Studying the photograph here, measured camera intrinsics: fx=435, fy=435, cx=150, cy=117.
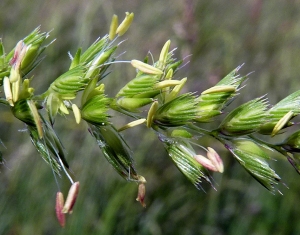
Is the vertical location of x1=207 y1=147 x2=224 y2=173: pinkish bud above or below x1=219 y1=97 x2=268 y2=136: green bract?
below

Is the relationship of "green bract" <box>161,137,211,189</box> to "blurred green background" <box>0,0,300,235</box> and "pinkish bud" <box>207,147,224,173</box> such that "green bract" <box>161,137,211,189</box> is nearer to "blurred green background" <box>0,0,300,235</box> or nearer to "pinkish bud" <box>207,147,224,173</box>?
"pinkish bud" <box>207,147,224,173</box>

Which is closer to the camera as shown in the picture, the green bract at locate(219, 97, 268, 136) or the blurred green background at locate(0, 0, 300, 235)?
the green bract at locate(219, 97, 268, 136)

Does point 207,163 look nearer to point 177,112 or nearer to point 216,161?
point 216,161

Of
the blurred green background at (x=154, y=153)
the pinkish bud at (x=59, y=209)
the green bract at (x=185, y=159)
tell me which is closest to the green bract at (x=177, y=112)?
the green bract at (x=185, y=159)

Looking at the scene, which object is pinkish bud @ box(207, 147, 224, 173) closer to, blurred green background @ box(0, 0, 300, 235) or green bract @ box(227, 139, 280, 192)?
green bract @ box(227, 139, 280, 192)

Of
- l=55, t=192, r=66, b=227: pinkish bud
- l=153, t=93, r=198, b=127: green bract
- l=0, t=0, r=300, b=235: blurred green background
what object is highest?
l=153, t=93, r=198, b=127: green bract

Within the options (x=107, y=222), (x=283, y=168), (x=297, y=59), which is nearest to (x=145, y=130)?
(x=107, y=222)

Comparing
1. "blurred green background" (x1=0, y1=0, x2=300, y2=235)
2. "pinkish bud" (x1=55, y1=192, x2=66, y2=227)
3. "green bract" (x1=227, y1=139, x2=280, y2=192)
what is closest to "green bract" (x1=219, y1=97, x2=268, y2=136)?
"green bract" (x1=227, y1=139, x2=280, y2=192)

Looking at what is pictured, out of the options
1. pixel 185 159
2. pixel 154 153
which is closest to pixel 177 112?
pixel 185 159

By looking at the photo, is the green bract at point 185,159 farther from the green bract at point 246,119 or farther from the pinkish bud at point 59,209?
the pinkish bud at point 59,209

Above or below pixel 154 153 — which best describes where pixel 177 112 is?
above
